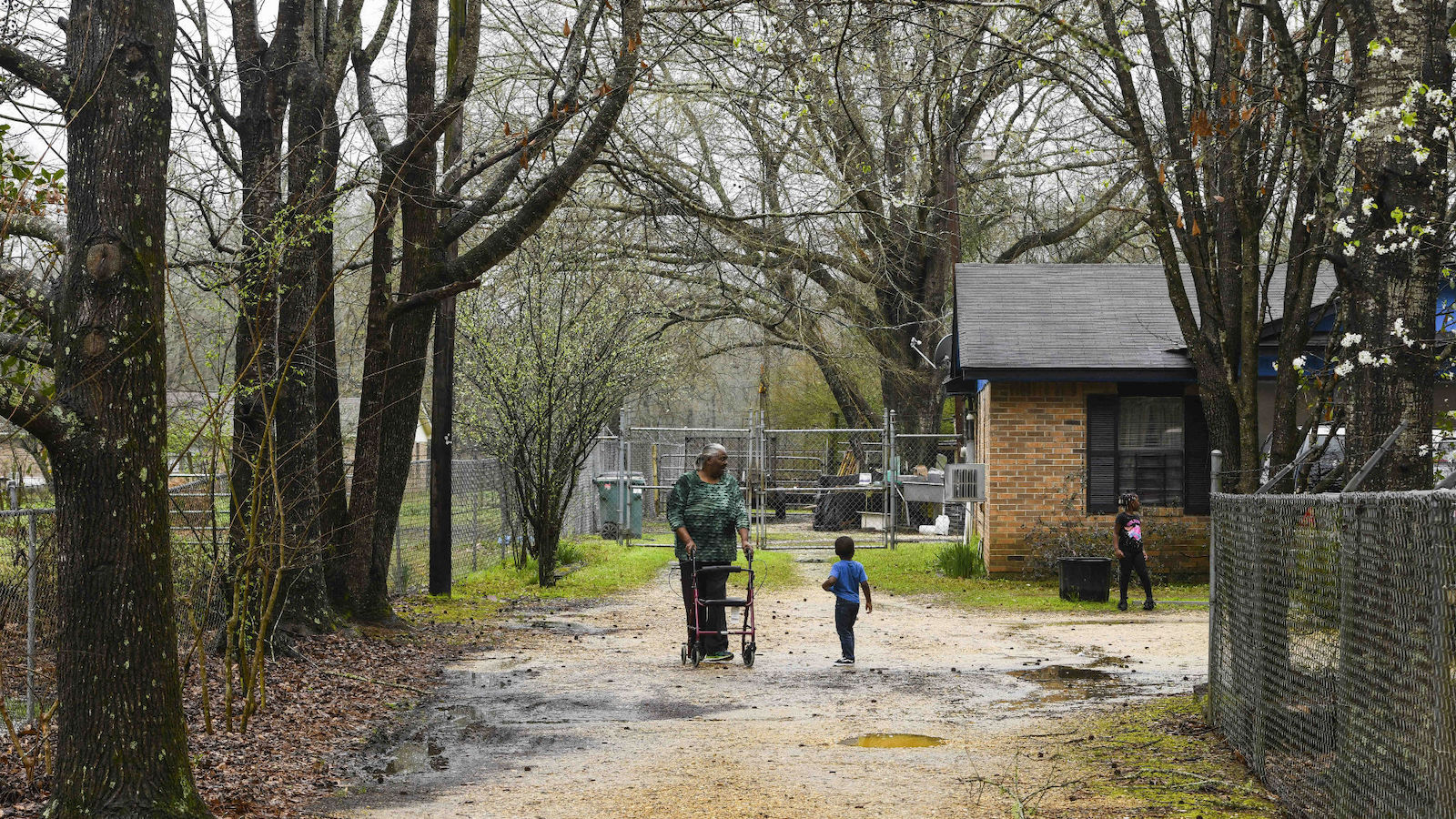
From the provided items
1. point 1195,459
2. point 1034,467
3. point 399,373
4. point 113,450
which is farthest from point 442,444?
point 113,450

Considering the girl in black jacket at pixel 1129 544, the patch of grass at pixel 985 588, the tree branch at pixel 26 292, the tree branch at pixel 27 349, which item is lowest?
the patch of grass at pixel 985 588

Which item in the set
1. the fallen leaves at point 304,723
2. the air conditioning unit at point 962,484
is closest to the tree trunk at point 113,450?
the fallen leaves at point 304,723

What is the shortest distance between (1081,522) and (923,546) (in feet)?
19.0

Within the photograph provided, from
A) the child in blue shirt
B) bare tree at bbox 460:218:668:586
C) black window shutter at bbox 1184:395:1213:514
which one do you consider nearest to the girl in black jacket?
black window shutter at bbox 1184:395:1213:514

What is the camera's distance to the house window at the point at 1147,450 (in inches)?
735

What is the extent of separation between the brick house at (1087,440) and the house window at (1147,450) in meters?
0.01

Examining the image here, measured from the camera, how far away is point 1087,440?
61.8 feet

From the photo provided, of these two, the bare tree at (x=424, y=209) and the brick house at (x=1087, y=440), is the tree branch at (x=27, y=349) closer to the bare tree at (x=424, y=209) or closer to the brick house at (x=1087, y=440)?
the bare tree at (x=424, y=209)

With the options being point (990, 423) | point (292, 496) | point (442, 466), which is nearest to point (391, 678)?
point (292, 496)

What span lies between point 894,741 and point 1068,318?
494 inches

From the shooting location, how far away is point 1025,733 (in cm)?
832

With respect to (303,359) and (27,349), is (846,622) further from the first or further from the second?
(27,349)

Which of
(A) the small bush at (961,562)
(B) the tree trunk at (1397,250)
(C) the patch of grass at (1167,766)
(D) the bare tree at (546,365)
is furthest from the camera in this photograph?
(A) the small bush at (961,562)

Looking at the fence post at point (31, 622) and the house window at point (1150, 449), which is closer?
the fence post at point (31, 622)
